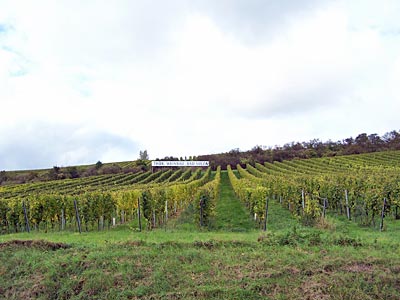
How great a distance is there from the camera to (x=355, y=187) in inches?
880

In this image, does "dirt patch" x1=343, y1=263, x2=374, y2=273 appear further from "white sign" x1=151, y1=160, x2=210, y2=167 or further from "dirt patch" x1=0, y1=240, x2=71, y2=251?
"white sign" x1=151, y1=160, x2=210, y2=167

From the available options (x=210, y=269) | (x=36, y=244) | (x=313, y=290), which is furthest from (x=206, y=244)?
(x=36, y=244)

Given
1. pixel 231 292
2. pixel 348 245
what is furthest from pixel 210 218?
pixel 231 292

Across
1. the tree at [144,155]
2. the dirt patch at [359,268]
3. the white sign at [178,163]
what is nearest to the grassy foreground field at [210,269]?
the dirt patch at [359,268]

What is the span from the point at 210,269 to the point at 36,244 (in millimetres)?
6658

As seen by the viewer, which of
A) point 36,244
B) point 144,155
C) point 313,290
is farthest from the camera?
point 144,155

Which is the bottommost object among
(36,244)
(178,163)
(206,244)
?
(206,244)

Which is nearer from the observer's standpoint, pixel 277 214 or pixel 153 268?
pixel 153 268

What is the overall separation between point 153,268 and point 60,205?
48.7ft

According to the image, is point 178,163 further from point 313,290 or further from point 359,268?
point 313,290

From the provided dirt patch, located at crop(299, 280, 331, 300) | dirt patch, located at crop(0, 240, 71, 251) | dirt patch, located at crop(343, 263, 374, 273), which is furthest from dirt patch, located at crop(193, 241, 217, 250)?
dirt patch, located at crop(0, 240, 71, 251)

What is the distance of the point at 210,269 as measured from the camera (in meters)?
9.11

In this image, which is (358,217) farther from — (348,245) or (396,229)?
(348,245)

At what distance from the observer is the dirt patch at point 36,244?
1162cm
